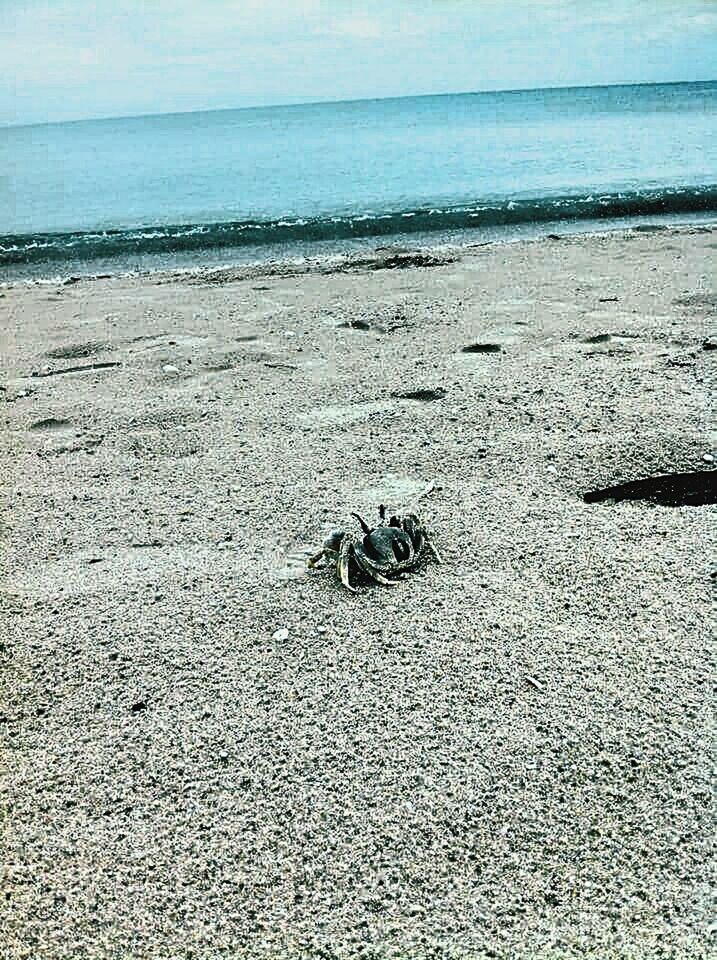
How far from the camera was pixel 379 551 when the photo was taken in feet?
11.6

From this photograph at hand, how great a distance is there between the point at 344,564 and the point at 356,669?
1.90ft

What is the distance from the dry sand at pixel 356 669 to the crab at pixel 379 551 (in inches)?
3.0

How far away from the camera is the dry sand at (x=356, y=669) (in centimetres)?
219

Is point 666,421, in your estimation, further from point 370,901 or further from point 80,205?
point 80,205

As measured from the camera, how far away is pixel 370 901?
2188mm

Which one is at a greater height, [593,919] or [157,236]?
[157,236]

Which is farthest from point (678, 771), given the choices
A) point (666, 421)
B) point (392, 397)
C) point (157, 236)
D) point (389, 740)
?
point (157, 236)

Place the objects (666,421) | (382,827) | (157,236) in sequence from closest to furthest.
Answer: (382,827)
(666,421)
(157,236)

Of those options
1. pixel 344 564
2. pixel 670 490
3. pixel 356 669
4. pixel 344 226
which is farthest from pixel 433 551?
pixel 344 226

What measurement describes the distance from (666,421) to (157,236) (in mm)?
11025

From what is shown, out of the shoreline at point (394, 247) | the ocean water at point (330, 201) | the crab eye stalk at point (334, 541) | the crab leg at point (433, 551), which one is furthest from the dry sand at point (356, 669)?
the ocean water at point (330, 201)

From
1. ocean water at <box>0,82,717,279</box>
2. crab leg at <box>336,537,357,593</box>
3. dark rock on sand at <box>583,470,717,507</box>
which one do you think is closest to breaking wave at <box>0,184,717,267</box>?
ocean water at <box>0,82,717,279</box>

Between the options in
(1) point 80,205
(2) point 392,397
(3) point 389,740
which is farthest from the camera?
(1) point 80,205

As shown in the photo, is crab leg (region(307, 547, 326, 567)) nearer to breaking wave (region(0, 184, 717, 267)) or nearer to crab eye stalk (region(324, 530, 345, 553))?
crab eye stalk (region(324, 530, 345, 553))
